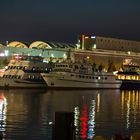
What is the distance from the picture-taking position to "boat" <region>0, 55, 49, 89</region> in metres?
42.7

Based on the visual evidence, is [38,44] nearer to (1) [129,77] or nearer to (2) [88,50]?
(2) [88,50]

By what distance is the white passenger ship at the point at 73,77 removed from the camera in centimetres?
4338

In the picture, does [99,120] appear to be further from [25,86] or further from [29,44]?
[29,44]

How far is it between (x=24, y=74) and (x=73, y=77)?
489 centimetres

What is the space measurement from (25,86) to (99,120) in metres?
26.9

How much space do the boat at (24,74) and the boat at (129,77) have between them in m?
9.65

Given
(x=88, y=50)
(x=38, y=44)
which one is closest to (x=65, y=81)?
(x=88, y=50)

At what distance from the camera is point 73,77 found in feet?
143

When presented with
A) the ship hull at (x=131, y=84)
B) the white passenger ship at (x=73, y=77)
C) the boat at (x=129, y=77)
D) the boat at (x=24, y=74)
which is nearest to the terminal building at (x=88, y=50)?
the boat at (x=129, y=77)

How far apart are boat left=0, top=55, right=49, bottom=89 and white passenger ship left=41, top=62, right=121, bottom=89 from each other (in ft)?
4.71

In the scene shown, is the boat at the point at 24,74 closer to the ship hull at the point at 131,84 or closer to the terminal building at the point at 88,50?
the ship hull at the point at 131,84

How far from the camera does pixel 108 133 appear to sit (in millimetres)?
13406

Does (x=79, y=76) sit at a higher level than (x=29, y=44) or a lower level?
lower

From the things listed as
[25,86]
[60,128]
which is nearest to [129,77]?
[25,86]
